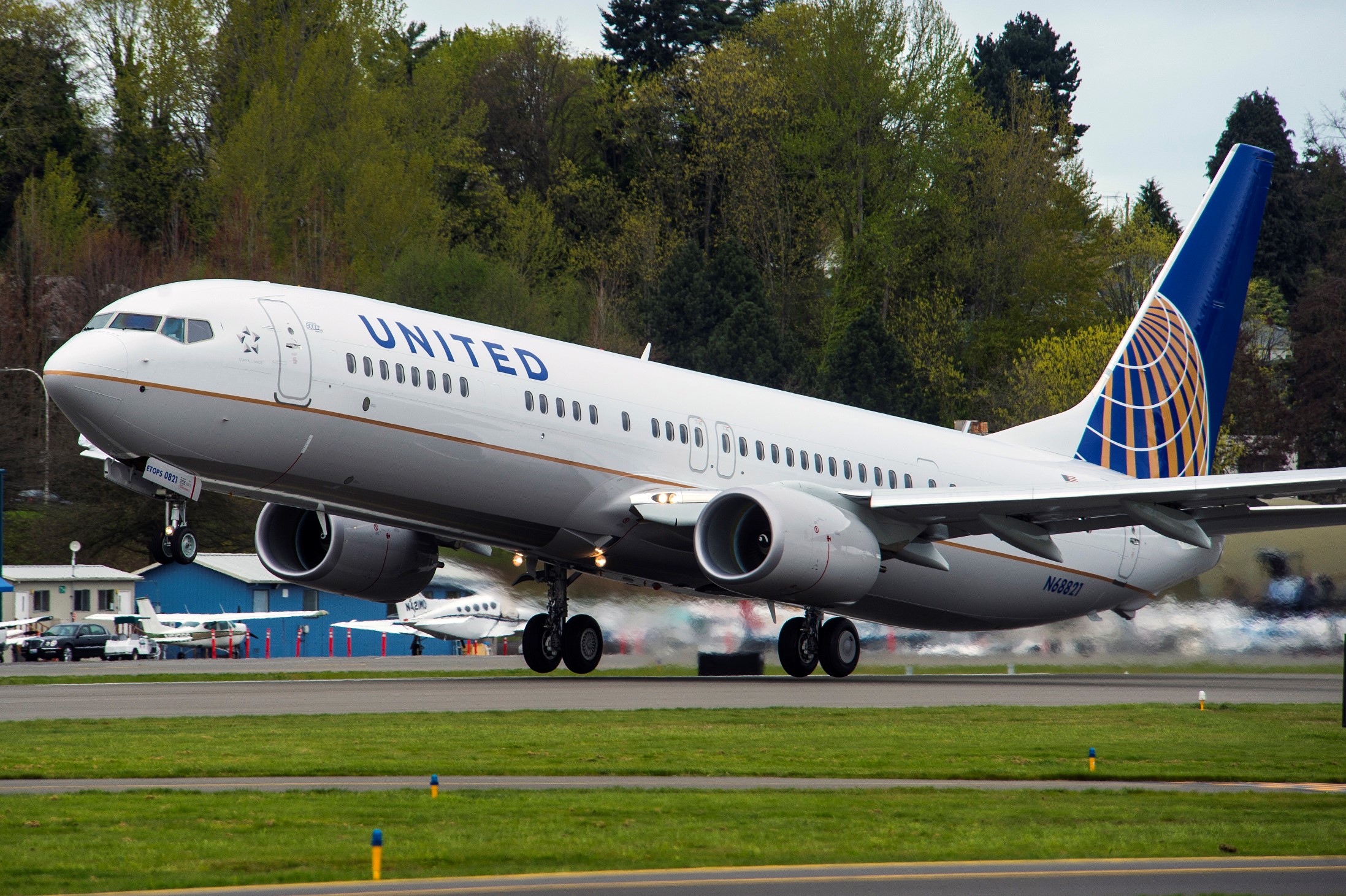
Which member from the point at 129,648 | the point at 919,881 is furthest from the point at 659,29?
the point at 919,881

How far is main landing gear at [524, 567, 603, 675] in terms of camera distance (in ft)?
95.7

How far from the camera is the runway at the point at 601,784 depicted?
14.1 metres

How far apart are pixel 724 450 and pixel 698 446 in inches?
23.5

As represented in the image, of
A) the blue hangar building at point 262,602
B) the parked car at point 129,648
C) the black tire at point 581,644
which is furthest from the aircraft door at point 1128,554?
the parked car at point 129,648

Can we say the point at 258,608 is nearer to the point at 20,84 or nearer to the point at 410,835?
the point at 20,84

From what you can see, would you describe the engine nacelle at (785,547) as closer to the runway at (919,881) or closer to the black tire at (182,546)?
the black tire at (182,546)

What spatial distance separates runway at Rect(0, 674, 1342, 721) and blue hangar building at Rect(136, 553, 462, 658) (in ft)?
96.3

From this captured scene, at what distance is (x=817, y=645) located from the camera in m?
29.2

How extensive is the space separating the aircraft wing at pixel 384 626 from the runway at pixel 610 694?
23409 mm

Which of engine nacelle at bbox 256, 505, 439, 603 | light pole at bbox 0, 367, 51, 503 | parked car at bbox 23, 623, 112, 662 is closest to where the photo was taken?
engine nacelle at bbox 256, 505, 439, 603

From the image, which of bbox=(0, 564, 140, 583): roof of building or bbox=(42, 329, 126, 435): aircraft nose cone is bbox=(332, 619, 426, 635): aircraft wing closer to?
bbox=(0, 564, 140, 583): roof of building

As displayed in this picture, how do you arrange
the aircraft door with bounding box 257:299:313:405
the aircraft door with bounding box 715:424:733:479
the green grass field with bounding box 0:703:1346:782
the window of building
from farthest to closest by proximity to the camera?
the aircraft door with bounding box 715:424:733:479
the aircraft door with bounding box 257:299:313:405
the window of building
the green grass field with bounding box 0:703:1346:782

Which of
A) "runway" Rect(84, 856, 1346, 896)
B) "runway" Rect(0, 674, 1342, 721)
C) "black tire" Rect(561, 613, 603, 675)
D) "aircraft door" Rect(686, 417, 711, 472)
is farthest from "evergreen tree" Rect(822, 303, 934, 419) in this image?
"runway" Rect(84, 856, 1346, 896)

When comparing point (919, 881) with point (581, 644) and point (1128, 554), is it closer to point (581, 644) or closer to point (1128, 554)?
point (581, 644)
